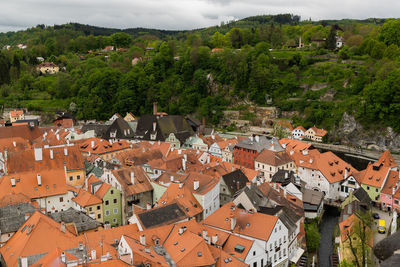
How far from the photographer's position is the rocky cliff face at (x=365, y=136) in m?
66.6

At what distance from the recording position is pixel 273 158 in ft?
151

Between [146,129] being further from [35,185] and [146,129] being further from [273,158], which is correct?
[35,185]

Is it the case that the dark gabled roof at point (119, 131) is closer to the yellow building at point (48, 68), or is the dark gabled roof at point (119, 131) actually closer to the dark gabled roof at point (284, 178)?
the dark gabled roof at point (284, 178)

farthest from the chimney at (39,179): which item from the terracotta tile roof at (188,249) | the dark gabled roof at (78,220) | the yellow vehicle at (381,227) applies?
the yellow vehicle at (381,227)

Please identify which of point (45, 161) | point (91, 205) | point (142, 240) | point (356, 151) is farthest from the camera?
point (356, 151)

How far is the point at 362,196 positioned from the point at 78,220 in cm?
2749

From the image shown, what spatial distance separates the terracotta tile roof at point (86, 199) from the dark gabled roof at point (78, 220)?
7.17 ft

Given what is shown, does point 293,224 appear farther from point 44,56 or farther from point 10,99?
point 44,56

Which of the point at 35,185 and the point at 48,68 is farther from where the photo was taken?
the point at 48,68

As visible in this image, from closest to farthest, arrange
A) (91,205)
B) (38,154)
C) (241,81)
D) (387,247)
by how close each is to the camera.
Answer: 1. (387,247)
2. (91,205)
3. (38,154)
4. (241,81)

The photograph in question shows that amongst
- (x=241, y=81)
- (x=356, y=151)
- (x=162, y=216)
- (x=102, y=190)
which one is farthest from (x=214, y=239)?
(x=241, y=81)

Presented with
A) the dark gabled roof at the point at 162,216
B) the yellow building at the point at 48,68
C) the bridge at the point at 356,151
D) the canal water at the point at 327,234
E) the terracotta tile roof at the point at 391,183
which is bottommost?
the canal water at the point at 327,234

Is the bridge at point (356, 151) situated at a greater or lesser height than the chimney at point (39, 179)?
lesser

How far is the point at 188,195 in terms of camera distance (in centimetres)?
3017
